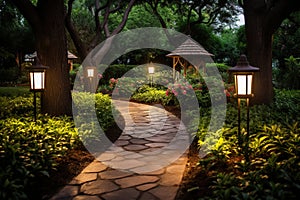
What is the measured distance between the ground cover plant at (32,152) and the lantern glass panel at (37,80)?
73 cm

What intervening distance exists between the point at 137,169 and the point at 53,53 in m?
3.73

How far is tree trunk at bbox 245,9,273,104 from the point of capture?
8016mm

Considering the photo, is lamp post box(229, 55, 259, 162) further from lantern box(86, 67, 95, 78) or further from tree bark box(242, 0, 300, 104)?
lantern box(86, 67, 95, 78)

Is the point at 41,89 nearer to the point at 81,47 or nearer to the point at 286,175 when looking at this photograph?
the point at 286,175

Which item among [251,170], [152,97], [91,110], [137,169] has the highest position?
[152,97]

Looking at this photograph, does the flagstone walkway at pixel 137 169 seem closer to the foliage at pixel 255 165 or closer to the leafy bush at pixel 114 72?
the foliage at pixel 255 165

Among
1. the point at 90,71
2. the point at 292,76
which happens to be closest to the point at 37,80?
the point at 90,71

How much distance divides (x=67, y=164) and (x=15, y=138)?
92 cm

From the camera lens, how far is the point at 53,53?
6.89 meters

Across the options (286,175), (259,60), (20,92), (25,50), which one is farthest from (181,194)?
(25,50)

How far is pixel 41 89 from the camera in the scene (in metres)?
5.45

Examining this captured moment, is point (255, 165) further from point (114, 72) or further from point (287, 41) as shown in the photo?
point (114, 72)

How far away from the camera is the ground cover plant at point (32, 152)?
3.55 metres

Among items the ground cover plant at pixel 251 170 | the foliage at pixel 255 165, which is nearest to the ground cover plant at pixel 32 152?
the ground cover plant at pixel 251 170
